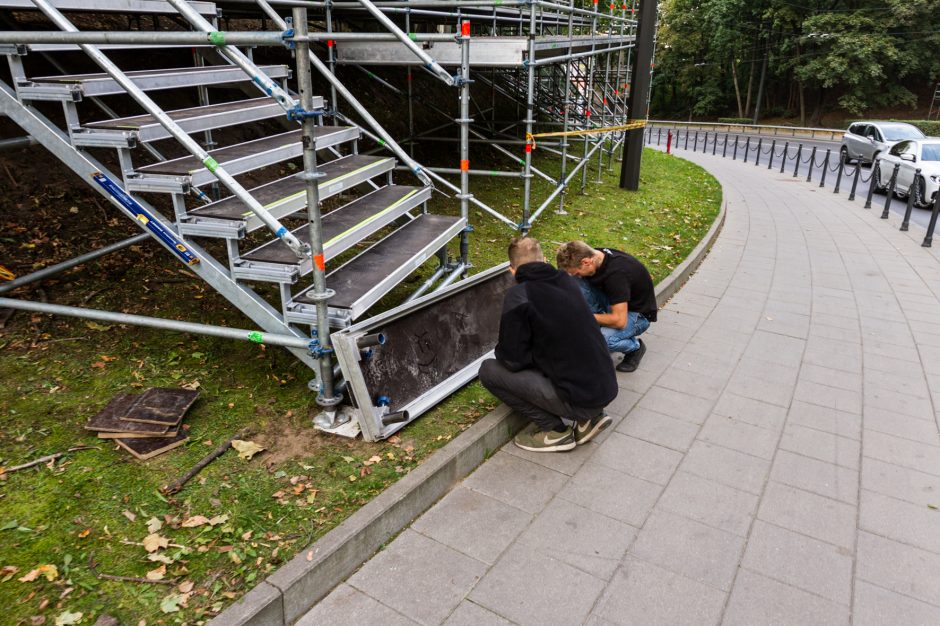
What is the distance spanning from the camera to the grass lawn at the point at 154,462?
295 centimetres

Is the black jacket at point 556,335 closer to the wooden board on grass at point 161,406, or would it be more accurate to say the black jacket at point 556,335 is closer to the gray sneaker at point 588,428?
the gray sneaker at point 588,428

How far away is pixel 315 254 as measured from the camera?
379 centimetres

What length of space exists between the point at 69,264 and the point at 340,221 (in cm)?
241

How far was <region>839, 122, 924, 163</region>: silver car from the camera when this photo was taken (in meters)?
19.9

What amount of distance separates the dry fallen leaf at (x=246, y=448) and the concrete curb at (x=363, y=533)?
878 mm

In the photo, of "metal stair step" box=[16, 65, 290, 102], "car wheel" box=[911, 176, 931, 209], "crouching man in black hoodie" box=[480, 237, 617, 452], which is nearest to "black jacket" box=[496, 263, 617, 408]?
"crouching man in black hoodie" box=[480, 237, 617, 452]

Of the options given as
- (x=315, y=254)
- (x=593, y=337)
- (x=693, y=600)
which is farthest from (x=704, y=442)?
(x=315, y=254)

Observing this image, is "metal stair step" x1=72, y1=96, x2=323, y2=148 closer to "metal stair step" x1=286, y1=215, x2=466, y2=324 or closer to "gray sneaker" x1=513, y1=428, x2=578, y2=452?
"metal stair step" x1=286, y1=215, x2=466, y2=324

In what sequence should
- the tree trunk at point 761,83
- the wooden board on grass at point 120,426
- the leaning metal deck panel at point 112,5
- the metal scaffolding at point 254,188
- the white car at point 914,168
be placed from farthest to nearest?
the tree trunk at point 761,83, the white car at point 914,168, the leaning metal deck panel at point 112,5, the wooden board on grass at point 120,426, the metal scaffolding at point 254,188

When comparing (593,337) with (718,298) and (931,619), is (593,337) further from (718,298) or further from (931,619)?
(718,298)

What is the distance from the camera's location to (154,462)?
3.76m

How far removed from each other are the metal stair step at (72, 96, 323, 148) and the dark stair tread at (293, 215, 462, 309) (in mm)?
1255

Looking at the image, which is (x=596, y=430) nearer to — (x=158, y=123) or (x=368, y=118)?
(x=368, y=118)

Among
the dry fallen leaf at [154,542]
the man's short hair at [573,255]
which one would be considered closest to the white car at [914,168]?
the man's short hair at [573,255]
